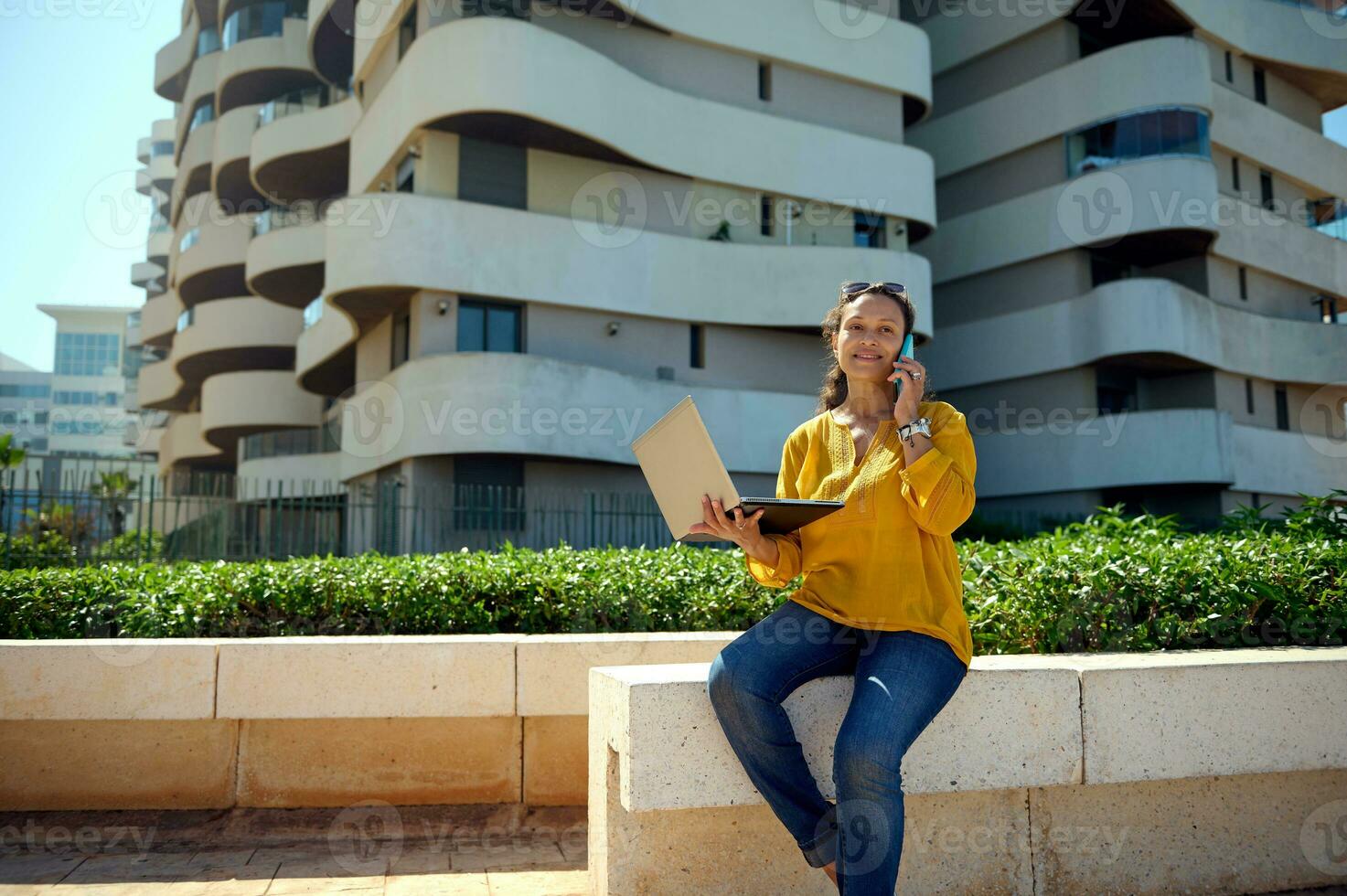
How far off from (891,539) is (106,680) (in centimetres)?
393

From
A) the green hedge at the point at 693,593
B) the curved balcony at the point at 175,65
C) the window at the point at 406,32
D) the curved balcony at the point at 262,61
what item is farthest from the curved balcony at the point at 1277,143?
the curved balcony at the point at 175,65

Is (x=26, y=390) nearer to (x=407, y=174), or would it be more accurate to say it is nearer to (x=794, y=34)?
(x=407, y=174)

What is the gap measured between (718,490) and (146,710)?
3371 mm

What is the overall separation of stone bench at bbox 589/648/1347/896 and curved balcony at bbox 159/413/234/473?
32660 mm


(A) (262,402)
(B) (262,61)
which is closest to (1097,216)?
(A) (262,402)

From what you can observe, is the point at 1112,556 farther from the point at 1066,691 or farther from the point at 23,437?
the point at 23,437

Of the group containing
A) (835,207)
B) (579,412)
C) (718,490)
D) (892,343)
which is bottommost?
(718,490)

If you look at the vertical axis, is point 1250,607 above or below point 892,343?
below

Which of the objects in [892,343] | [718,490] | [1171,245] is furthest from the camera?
[1171,245]

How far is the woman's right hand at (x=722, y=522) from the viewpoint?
3793mm

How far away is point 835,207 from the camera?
24625mm

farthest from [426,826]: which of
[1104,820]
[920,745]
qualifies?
[1104,820]

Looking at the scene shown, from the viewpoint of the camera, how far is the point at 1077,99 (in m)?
25.8

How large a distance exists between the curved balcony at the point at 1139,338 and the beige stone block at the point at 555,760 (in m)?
21.8
